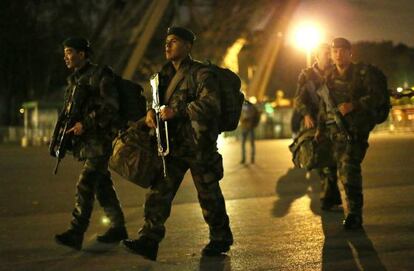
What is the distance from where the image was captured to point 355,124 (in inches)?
268

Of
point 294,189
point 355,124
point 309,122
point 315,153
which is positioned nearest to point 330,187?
point 315,153

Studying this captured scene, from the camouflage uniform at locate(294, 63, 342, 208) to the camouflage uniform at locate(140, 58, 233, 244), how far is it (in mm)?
2602

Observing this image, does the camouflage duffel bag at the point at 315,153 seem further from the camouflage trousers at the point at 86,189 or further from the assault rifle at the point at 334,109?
the camouflage trousers at the point at 86,189

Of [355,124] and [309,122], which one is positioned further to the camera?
[309,122]

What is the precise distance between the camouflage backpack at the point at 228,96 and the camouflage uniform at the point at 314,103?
8.06 ft

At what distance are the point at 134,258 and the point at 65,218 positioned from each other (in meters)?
2.51

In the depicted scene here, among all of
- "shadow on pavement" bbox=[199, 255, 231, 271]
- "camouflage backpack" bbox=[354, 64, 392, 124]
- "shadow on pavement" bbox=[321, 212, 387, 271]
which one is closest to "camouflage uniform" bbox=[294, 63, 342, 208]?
"camouflage backpack" bbox=[354, 64, 392, 124]

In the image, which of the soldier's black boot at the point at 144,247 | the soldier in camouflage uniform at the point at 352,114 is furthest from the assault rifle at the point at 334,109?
the soldier's black boot at the point at 144,247

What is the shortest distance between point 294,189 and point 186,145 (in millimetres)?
5300

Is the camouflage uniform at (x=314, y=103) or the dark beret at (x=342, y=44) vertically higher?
the dark beret at (x=342, y=44)

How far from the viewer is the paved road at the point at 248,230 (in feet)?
17.7

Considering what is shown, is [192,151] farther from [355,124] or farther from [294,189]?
[294,189]

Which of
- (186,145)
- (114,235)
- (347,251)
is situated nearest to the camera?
(186,145)

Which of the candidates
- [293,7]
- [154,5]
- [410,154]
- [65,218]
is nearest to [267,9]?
[293,7]
